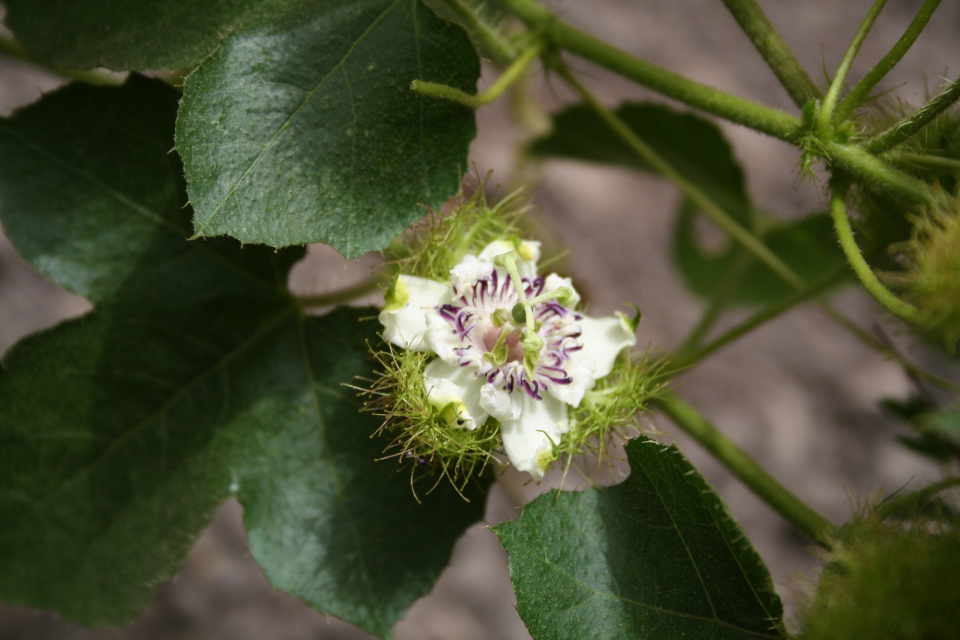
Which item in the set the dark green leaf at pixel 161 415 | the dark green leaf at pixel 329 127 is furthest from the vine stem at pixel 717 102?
the dark green leaf at pixel 161 415

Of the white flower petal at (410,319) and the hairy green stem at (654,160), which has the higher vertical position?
the hairy green stem at (654,160)

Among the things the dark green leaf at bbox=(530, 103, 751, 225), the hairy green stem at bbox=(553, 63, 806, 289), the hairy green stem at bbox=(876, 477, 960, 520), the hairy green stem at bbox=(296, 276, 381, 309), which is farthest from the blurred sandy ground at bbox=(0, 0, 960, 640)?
the hairy green stem at bbox=(876, 477, 960, 520)

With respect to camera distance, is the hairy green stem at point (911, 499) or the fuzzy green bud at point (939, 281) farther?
the hairy green stem at point (911, 499)

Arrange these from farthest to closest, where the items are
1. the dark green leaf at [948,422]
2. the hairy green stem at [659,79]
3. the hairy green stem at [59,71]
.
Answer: the hairy green stem at [59,71] < the hairy green stem at [659,79] < the dark green leaf at [948,422]

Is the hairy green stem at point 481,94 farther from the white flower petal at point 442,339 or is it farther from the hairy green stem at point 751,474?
the hairy green stem at point 751,474

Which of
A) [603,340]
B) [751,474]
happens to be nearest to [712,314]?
[751,474]

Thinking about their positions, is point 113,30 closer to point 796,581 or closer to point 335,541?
point 335,541

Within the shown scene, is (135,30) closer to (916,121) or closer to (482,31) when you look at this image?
(482,31)
